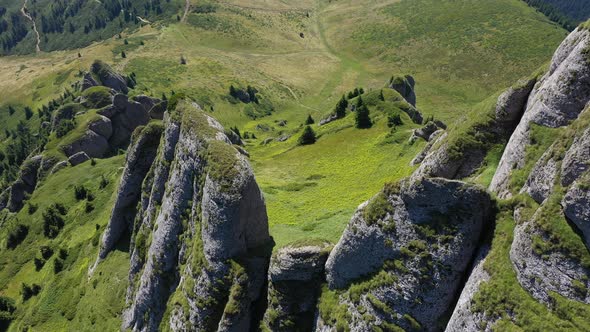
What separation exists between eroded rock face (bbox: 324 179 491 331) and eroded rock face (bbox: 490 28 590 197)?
4.03 meters

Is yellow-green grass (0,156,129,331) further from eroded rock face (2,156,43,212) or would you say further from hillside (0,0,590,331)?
eroded rock face (2,156,43,212)

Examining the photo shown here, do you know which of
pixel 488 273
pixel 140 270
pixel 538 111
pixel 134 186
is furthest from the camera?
pixel 134 186

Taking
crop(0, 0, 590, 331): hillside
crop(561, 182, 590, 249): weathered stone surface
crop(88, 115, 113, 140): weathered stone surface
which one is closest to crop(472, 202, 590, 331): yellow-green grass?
crop(0, 0, 590, 331): hillside

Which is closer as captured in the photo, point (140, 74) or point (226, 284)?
point (226, 284)

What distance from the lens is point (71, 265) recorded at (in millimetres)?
71438

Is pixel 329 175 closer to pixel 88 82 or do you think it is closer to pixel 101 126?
pixel 101 126

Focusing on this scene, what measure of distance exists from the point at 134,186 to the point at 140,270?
49.9 ft

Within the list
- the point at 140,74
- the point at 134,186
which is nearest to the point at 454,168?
the point at 134,186

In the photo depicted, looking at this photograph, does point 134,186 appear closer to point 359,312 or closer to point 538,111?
point 359,312

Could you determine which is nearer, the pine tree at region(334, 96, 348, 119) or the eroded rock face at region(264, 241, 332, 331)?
the eroded rock face at region(264, 241, 332, 331)

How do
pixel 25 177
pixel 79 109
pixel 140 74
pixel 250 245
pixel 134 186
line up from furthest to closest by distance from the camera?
pixel 140 74 → pixel 79 109 → pixel 25 177 → pixel 134 186 → pixel 250 245

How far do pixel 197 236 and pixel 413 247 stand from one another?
22.9m

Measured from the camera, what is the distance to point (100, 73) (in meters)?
172

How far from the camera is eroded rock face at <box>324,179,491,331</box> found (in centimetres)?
2261
